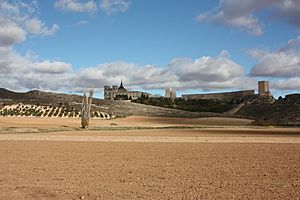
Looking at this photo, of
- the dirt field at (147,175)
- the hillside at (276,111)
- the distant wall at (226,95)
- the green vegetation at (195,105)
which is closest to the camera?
the dirt field at (147,175)

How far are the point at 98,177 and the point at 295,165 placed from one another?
6.34 meters

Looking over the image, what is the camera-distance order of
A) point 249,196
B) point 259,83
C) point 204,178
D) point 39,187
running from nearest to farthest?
1. point 249,196
2. point 39,187
3. point 204,178
4. point 259,83

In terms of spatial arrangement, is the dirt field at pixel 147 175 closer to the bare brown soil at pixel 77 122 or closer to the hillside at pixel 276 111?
the bare brown soil at pixel 77 122

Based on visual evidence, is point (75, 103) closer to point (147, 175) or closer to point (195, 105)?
point (195, 105)

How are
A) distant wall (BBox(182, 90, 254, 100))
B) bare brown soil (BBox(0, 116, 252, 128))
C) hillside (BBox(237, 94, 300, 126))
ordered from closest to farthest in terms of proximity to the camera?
bare brown soil (BBox(0, 116, 252, 128)) < hillside (BBox(237, 94, 300, 126)) < distant wall (BBox(182, 90, 254, 100))

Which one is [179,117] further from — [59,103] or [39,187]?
[39,187]

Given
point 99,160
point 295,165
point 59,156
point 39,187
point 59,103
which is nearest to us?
point 39,187

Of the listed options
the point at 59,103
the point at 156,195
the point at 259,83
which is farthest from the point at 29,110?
the point at 259,83

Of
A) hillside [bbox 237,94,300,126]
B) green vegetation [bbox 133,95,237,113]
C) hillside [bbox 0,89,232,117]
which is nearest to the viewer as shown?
hillside [bbox 237,94,300,126]

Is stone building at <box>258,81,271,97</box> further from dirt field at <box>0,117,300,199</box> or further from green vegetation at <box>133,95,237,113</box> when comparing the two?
dirt field at <box>0,117,300,199</box>

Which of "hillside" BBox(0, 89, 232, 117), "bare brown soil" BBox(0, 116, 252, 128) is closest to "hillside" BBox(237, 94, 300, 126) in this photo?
"bare brown soil" BBox(0, 116, 252, 128)

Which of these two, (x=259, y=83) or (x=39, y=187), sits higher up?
(x=259, y=83)

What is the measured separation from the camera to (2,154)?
1600 centimetres

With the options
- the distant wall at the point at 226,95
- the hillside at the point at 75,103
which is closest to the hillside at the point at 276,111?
the hillside at the point at 75,103
